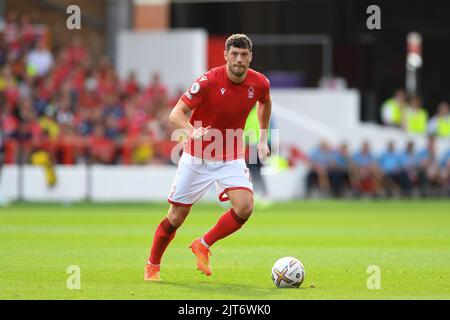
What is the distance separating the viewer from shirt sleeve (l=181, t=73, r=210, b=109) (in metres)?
11.5

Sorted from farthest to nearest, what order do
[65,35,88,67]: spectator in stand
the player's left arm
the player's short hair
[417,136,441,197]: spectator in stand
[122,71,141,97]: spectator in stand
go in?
[65,35,88,67]: spectator in stand
[122,71,141,97]: spectator in stand
[417,136,441,197]: spectator in stand
the player's left arm
the player's short hair

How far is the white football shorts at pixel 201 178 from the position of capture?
1176cm

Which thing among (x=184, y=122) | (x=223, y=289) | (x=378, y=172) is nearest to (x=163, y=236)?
(x=223, y=289)

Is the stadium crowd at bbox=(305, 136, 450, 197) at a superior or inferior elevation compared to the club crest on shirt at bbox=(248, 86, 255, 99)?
inferior

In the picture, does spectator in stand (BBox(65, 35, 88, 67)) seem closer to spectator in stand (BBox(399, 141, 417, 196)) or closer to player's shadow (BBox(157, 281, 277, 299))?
spectator in stand (BBox(399, 141, 417, 196))

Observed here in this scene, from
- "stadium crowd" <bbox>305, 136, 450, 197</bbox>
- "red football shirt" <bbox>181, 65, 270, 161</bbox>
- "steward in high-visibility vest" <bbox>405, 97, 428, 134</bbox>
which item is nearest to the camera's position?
"red football shirt" <bbox>181, 65, 270, 161</bbox>

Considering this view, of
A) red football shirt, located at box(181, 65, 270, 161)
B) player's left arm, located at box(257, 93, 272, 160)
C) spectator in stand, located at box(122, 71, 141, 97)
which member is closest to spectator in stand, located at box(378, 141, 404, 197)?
spectator in stand, located at box(122, 71, 141, 97)

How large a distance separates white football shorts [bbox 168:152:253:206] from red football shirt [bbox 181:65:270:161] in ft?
0.27

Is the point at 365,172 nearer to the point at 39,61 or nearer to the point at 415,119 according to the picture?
the point at 415,119

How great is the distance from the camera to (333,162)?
31.0 metres

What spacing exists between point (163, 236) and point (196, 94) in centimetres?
154

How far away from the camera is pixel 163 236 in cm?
1188
